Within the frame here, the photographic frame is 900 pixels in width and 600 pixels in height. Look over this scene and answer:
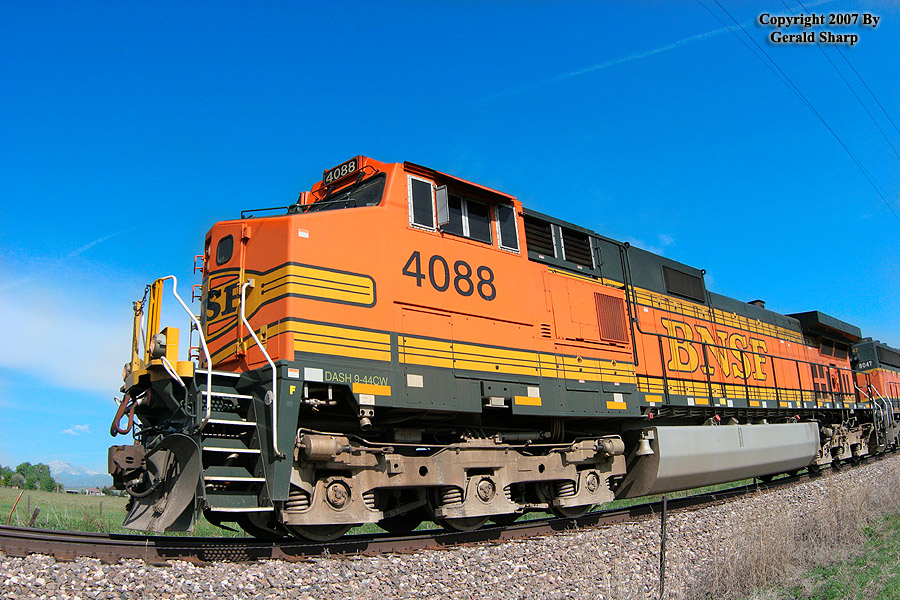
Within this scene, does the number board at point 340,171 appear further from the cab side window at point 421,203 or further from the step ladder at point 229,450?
the step ladder at point 229,450

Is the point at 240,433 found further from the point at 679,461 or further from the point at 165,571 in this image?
the point at 679,461

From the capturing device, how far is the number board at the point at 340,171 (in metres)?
7.39

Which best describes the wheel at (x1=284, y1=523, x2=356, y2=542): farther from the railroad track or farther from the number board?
the number board

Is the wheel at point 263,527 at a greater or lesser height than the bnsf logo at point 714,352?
lesser

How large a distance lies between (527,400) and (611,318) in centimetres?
254

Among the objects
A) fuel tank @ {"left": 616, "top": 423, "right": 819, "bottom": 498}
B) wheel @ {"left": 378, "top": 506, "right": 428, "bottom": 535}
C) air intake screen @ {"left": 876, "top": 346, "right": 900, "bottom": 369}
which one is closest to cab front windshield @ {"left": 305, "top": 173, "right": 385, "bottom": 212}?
wheel @ {"left": 378, "top": 506, "right": 428, "bottom": 535}

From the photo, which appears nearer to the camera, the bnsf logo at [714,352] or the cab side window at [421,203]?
the cab side window at [421,203]

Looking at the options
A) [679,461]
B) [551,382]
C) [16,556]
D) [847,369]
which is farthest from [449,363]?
[847,369]

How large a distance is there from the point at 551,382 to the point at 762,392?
23.7ft

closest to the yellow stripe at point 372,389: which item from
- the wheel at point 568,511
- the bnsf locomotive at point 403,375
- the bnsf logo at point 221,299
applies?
the bnsf locomotive at point 403,375

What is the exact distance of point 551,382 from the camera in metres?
7.57

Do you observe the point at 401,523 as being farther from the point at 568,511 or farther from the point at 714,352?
the point at 714,352

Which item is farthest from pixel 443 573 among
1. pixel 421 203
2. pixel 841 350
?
pixel 841 350

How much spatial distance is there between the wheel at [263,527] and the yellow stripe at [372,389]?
1463 mm
